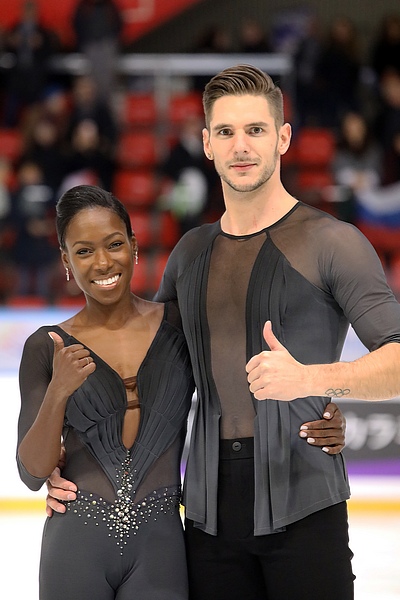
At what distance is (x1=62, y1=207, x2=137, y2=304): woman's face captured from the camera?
260 centimetres

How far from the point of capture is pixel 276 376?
213 centimetres

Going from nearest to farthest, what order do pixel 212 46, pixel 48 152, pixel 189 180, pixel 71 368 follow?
pixel 71 368 → pixel 189 180 → pixel 48 152 → pixel 212 46

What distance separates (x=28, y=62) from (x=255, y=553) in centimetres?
696

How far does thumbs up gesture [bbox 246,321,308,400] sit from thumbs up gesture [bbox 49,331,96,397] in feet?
1.43

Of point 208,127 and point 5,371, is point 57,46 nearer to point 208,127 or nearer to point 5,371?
point 5,371

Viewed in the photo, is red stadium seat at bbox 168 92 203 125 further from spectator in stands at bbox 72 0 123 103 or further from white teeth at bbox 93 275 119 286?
white teeth at bbox 93 275 119 286

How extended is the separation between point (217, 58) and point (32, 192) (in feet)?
8.59

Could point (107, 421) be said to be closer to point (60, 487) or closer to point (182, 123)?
point (60, 487)

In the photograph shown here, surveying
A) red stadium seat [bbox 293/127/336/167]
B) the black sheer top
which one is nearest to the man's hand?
the black sheer top

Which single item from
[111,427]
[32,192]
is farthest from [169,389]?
[32,192]

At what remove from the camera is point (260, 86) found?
2.50 m

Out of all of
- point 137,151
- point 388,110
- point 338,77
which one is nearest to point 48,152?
point 137,151

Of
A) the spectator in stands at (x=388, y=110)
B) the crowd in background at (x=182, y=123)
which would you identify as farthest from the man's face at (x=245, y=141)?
the spectator in stands at (x=388, y=110)

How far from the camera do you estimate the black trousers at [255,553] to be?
2.40 meters
